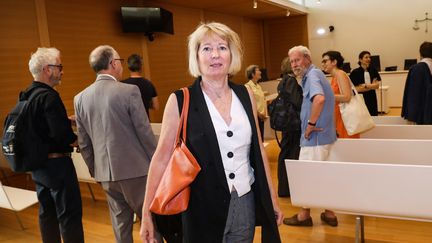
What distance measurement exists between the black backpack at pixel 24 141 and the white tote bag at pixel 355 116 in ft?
8.05

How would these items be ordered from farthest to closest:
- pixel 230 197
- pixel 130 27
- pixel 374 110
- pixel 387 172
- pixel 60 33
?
pixel 130 27 < pixel 60 33 < pixel 374 110 < pixel 387 172 < pixel 230 197

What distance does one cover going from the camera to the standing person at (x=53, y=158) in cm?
242

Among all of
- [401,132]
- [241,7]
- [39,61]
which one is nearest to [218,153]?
[39,61]

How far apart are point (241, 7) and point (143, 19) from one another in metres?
3.46

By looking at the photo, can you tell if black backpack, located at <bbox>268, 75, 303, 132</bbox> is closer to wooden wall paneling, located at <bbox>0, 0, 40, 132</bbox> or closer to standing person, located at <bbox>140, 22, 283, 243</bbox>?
standing person, located at <bbox>140, 22, 283, 243</bbox>

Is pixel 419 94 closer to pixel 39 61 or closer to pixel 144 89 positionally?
pixel 144 89

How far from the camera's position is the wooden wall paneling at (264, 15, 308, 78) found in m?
12.1

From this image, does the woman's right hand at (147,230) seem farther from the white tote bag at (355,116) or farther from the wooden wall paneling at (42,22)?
the wooden wall paneling at (42,22)

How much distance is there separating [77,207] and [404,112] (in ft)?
11.3

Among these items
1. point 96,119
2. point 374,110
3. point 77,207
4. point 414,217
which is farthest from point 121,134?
point 374,110

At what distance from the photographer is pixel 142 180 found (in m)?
2.43

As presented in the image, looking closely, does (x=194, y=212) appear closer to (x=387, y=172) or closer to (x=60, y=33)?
(x=387, y=172)

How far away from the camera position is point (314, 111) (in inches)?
109

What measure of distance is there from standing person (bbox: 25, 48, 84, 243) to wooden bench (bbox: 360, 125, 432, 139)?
8.73 ft
